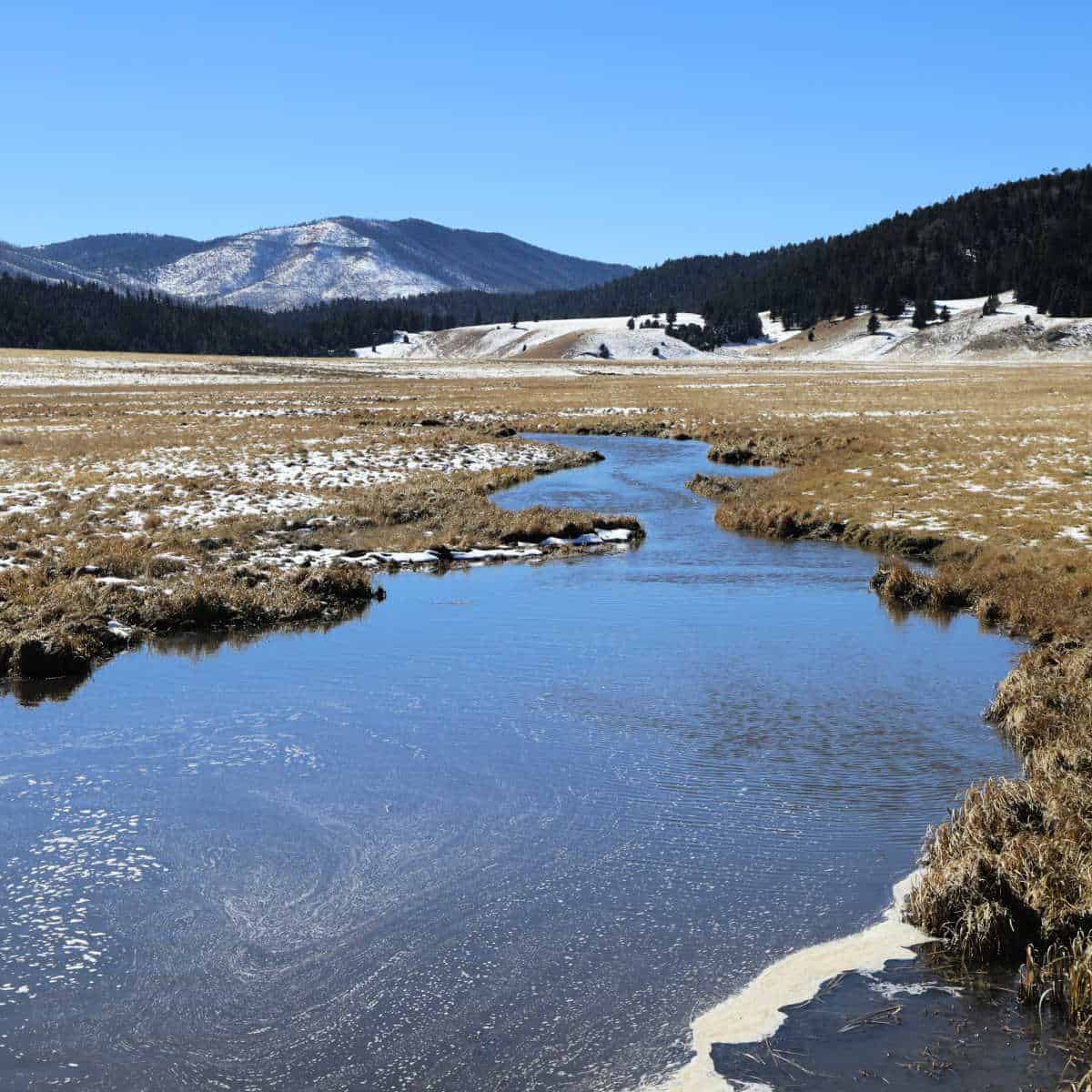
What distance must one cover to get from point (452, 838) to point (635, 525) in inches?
676

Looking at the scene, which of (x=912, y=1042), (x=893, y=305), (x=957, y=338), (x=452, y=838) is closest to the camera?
(x=912, y=1042)

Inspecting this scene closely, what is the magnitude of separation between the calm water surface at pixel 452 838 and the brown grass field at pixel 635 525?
93 cm

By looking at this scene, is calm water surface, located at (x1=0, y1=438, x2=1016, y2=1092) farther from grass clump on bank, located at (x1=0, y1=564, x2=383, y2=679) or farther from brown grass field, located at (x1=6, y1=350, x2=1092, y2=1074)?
brown grass field, located at (x1=6, y1=350, x2=1092, y2=1074)

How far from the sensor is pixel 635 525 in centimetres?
2605

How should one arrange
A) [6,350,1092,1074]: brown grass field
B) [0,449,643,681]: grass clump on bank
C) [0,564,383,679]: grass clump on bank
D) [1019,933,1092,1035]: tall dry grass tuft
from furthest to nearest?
1. [0,449,643,681]: grass clump on bank
2. [0,564,383,679]: grass clump on bank
3. [6,350,1092,1074]: brown grass field
4. [1019,933,1092,1035]: tall dry grass tuft

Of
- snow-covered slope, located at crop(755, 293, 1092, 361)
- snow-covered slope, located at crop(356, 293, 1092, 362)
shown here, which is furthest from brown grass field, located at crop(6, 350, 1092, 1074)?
snow-covered slope, located at crop(356, 293, 1092, 362)

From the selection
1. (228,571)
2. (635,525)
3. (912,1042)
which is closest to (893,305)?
(635,525)

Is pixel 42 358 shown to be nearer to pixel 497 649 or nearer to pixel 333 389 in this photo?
pixel 333 389

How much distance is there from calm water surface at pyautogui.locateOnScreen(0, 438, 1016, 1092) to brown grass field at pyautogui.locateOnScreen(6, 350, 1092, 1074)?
3.04 ft

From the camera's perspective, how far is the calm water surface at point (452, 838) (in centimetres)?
670

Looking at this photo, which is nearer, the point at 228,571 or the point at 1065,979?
the point at 1065,979

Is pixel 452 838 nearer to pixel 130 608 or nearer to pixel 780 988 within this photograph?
pixel 780 988

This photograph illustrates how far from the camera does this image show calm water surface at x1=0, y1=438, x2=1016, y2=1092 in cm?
670

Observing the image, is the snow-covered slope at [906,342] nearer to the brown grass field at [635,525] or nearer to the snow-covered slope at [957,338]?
the snow-covered slope at [957,338]
